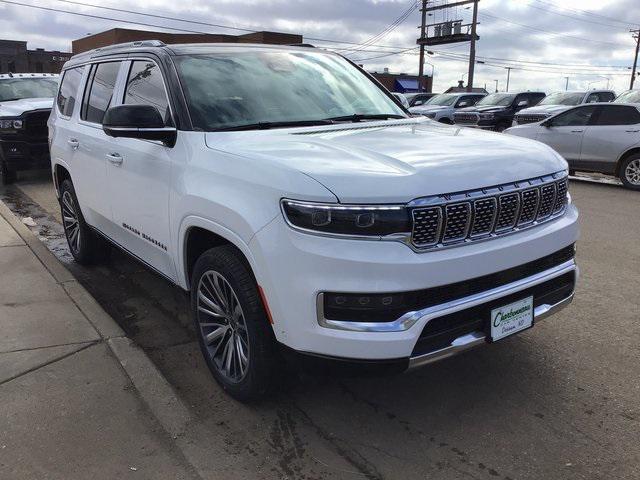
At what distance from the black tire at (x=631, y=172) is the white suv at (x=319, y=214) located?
323 inches

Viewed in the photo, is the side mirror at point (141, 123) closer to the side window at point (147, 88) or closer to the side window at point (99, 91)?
the side window at point (147, 88)

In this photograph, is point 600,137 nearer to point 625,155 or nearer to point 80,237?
point 625,155

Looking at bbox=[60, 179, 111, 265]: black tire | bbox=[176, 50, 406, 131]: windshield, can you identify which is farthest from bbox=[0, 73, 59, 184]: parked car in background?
bbox=[176, 50, 406, 131]: windshield

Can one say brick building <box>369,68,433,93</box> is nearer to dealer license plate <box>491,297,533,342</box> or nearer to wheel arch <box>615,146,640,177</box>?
wheel arch <box>615,146,640,177</box>

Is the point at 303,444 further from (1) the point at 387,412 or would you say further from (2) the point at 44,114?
(2) the point at 44,114

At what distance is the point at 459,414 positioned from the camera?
313 cm

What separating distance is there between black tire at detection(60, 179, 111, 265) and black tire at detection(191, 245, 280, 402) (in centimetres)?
252

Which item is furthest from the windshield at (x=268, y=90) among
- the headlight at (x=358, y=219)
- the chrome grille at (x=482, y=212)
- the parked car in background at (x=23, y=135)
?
the parked car in background at (x=23, y=135)

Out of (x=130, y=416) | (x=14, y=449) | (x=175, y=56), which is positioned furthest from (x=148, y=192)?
(x=14, y=449)

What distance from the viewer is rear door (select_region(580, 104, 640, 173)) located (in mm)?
10703

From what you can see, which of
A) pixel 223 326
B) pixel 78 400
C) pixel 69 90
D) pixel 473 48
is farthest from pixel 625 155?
pixel 473 48

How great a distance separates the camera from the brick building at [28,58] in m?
62.0

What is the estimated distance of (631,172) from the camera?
10.6m

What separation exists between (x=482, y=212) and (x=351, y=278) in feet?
2.43
